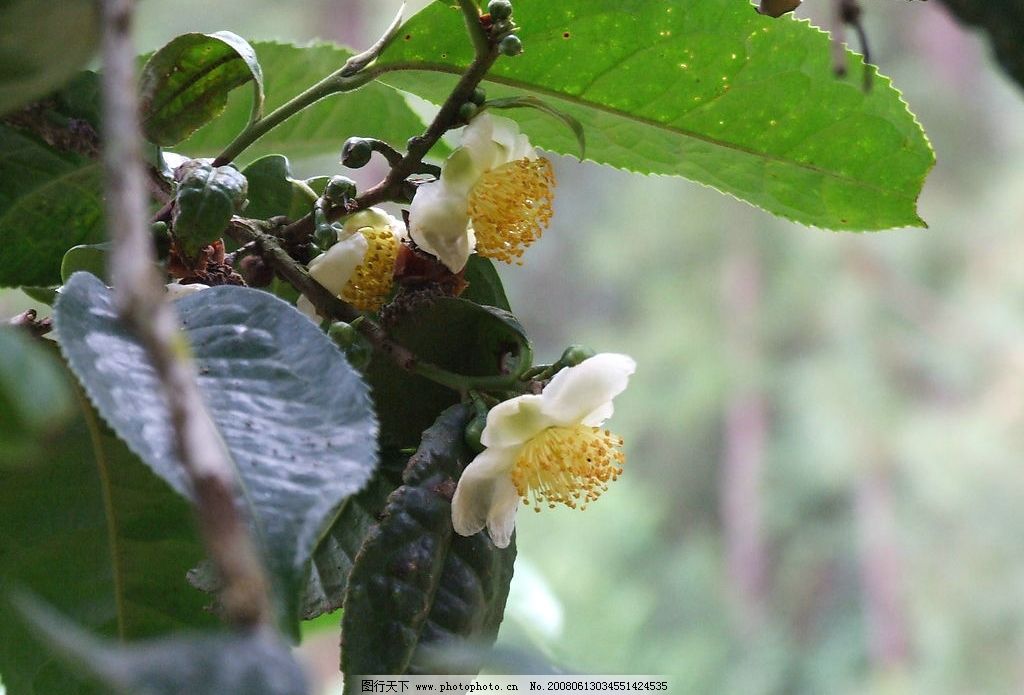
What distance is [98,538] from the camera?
398mm

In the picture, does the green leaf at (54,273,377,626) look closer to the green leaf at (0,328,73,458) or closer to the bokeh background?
the green leaf at (0,328,73,458)

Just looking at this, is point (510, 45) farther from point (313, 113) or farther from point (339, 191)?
point (313, 113)

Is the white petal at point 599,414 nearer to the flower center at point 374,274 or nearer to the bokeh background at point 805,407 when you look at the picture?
the flower center at point 374,274

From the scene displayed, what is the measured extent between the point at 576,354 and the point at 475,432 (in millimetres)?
49

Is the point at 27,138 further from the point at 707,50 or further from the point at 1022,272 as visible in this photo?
the point at 1022,272

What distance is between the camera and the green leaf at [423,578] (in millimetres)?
329

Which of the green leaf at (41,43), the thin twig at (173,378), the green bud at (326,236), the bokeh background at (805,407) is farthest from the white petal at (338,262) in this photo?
the bokeh background at (805,407)

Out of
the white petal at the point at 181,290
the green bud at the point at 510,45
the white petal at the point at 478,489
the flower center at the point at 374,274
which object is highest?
the green bud at the point at 510,45

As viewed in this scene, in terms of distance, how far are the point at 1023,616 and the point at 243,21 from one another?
4.26 metres

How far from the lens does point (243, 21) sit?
4.82m

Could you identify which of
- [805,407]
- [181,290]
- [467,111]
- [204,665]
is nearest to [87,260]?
[181,290]

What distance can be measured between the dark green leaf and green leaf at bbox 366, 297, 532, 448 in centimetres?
4

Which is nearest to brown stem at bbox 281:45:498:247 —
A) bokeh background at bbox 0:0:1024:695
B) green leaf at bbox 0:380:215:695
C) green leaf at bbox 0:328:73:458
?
green leaf at bbox 0:380:215:695

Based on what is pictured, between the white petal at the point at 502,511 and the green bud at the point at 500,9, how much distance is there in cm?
16
